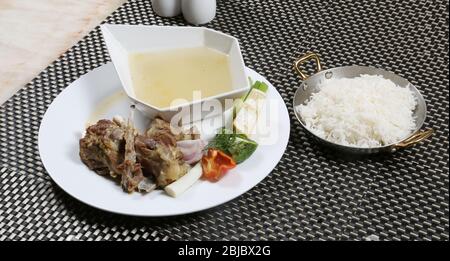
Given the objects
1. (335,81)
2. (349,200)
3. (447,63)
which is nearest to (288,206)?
(349,200)

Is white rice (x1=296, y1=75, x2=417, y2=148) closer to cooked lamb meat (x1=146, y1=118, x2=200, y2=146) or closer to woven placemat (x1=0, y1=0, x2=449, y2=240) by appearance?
woven placemat (x1=0, y1=0, x2=449, y2=240)

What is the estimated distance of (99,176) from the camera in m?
1.42

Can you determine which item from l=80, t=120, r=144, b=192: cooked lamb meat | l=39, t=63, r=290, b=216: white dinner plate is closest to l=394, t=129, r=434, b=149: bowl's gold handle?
l=39, t=63, r=290, b=216: white dinner plate

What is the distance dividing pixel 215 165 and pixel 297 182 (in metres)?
0.22

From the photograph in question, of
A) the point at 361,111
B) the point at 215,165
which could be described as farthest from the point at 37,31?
the point at 361,111

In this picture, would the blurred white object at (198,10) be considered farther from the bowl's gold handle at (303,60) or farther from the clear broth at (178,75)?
the bowl's gold handle at (303,60)

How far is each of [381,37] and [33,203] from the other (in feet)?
3.77

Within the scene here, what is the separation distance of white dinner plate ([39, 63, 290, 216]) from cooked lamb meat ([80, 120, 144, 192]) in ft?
0.08

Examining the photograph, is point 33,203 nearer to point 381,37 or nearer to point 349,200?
point 349,200

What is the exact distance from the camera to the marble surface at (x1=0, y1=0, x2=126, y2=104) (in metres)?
1.89

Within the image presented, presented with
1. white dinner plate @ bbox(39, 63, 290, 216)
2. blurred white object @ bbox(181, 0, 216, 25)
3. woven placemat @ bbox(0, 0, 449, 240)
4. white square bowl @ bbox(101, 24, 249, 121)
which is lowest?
woven placemat @ bbox(0, 0, 449, 240)
